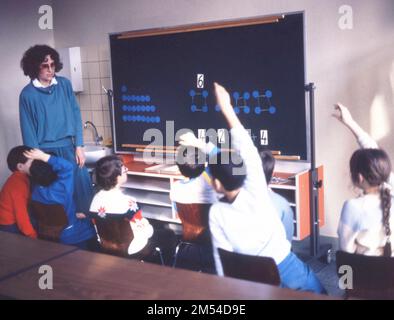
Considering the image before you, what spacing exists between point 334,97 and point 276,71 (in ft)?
1.47

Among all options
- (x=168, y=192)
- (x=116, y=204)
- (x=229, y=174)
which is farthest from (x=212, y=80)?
(x=229, y=174)

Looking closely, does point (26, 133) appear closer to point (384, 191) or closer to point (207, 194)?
point (207, 194)

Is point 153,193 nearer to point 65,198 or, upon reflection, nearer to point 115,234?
point 65,198

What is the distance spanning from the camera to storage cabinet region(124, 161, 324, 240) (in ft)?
11.3

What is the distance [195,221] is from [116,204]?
471mm

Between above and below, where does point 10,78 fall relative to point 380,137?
above

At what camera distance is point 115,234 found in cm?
243

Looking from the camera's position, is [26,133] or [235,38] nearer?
[26,133]

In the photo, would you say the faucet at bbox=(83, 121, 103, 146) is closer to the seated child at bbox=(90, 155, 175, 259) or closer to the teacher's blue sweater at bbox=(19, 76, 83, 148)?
the teacher's blue sweater at bbox=(19, 76, 83, 148)

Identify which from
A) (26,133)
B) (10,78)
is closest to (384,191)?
(26,133)

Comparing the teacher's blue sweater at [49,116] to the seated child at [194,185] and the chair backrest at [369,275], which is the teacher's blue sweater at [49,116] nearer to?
the seated child at [194,185]

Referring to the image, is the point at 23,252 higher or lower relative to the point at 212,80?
lower

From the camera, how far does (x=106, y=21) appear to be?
471 cm
